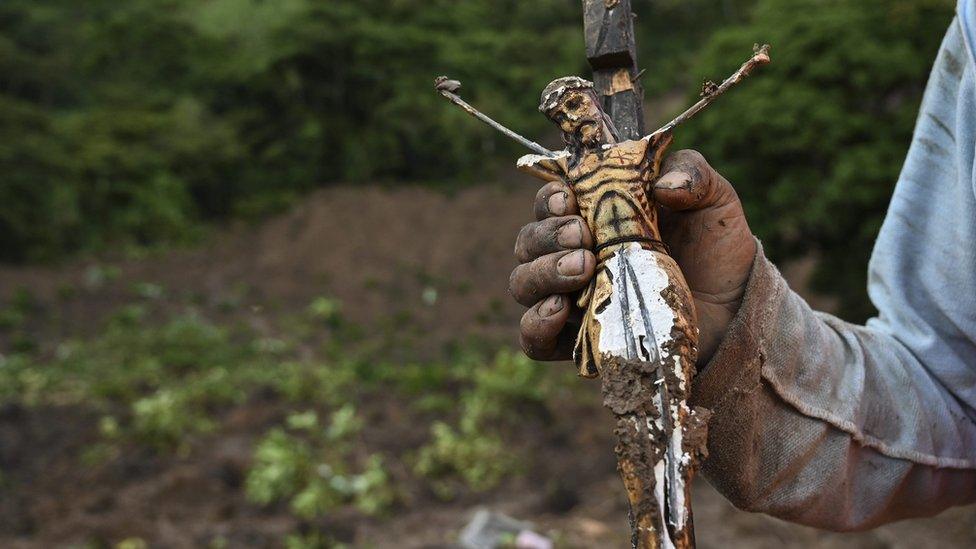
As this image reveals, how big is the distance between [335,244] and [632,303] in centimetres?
1463

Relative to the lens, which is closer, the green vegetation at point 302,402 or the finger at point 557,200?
the finger at point 557,200

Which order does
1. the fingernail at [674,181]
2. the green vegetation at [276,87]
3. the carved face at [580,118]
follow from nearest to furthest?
1. the fingernail at [674,181]
2. the carved face at [580,118]
3. the green vegetation at [276,87]

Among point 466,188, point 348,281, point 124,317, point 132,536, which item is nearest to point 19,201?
point 124,317

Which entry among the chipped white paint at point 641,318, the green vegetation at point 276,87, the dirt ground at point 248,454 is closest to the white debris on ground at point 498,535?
the dirt ground at point 248,454

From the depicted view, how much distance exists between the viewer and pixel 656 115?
18.0 metres

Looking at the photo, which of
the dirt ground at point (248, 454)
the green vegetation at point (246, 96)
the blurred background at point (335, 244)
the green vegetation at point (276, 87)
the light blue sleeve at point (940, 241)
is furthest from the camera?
the green vegetation at point (276, 87)

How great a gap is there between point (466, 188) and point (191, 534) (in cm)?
1246

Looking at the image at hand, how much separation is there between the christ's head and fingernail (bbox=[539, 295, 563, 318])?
0.34 m

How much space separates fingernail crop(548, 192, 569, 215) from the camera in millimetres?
1904

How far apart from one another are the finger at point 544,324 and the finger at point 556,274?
3cm

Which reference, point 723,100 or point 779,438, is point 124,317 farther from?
point 779,438

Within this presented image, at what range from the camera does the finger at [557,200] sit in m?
1.91

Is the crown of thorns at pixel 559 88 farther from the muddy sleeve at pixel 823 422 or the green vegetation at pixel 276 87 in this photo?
the green vegetation at pixel 276 87

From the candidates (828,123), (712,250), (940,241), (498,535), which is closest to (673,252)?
(712,250)
